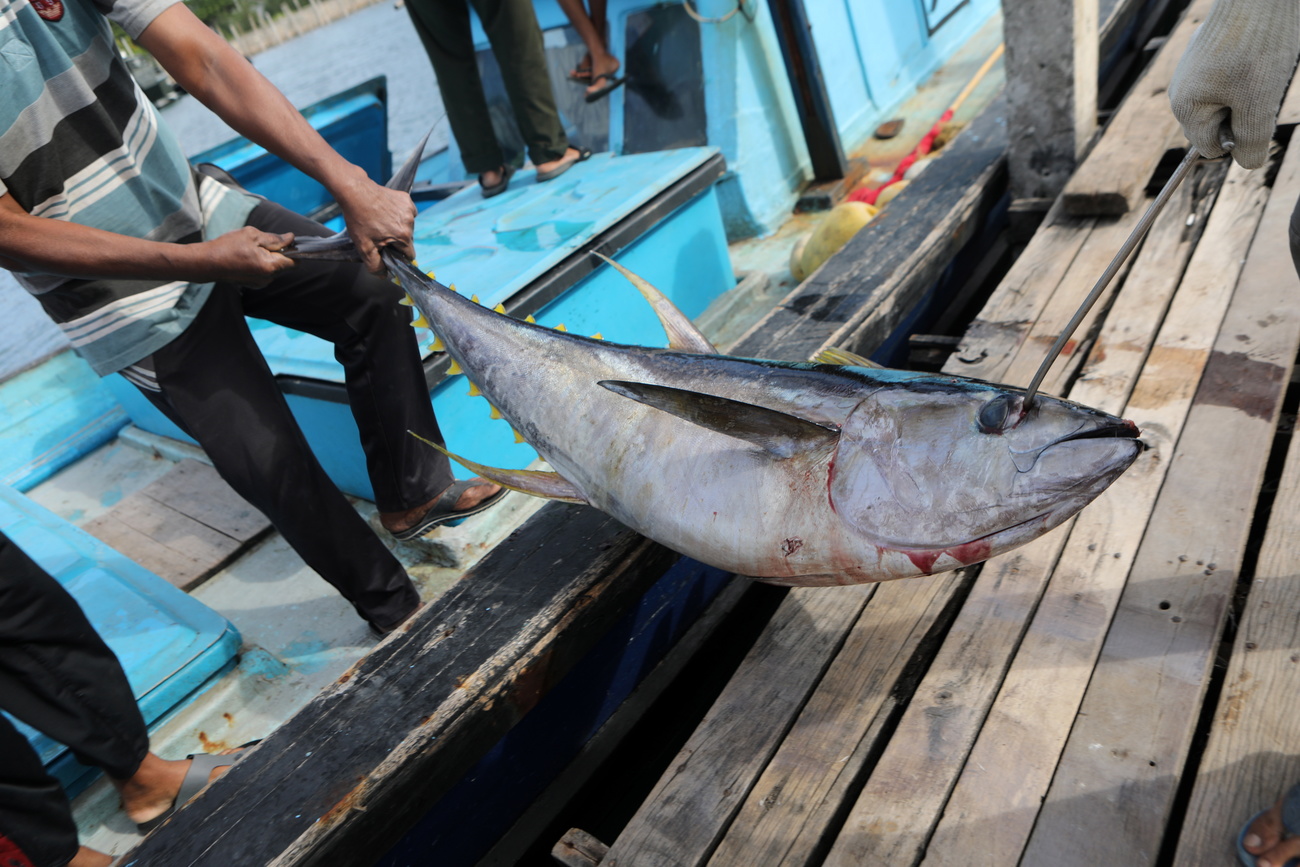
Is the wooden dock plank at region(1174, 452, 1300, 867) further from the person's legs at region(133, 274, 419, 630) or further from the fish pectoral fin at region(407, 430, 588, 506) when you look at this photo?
the person's legs at region(133, 274, 419, 630)

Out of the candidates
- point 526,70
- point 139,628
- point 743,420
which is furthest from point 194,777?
point 526,70

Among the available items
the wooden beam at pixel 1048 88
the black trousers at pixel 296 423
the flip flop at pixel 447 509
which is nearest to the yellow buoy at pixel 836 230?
the wooden beam at pixel 1048 88

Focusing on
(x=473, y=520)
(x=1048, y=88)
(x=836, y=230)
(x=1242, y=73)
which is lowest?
(x=473, y=520)

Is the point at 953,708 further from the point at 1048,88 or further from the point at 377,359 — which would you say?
the point at 1048,88

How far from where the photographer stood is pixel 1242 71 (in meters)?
1.41

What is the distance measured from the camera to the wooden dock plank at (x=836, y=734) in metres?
1.54

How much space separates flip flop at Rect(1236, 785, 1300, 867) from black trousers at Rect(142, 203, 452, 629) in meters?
2.19

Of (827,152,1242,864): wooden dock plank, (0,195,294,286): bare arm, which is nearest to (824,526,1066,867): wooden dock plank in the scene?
(827,152,1242,864): wooden dock plank

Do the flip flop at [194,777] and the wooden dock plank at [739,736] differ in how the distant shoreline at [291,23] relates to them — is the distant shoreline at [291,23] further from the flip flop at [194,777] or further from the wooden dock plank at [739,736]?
the wooden dock plank at [739,736]

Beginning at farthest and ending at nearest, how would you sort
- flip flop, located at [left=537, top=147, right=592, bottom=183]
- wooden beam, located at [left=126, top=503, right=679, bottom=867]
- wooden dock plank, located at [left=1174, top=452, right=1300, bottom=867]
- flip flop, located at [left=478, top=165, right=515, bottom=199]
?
flip flop, located at [left=478, top=165, right=515, bottom=199], flip flop, located at [left=537, top=147, right=592, bottom=183], wooden beam, located at [left=126, top=503, right=679, bottom=867], wooden dock plank, located at [left=1174, top=452, right=1300, bottom=867]

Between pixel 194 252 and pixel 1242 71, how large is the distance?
2.36 meters

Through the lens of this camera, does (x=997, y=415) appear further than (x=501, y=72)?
No

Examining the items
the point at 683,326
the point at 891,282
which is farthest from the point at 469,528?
the point at 891,282

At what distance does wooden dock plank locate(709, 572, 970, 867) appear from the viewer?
1.54m
